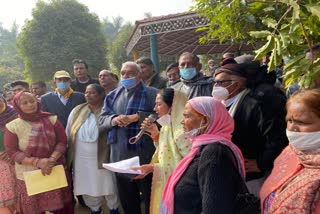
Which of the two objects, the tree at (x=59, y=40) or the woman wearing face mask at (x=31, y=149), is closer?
the woman wearing face mask at (x=31, y=149)

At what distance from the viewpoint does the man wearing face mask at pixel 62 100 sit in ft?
14.5

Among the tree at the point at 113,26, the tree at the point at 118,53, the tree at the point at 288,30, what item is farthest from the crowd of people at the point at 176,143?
the tree at the point at 113,26

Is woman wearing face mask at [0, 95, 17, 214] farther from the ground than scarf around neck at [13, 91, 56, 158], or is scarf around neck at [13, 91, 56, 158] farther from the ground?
scarf around neck at [13, 91, 56, 158]

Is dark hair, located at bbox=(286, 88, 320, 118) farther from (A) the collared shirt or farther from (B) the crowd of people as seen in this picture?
(A) the collared shirt

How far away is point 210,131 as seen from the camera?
1.89 metres

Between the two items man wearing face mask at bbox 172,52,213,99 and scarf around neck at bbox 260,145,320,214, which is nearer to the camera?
scarf around neck at bbox 260,145,320,214

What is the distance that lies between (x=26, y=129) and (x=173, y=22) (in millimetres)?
3451

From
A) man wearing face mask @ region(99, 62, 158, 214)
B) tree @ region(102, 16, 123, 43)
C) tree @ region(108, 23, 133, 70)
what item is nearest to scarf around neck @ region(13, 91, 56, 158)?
man wearing face mask @ region(99, 62, 158, 214)

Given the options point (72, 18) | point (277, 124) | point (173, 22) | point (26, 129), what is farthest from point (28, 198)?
point (72, 18)

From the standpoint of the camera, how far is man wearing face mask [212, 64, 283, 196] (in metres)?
2.35

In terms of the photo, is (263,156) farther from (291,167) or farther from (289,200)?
Answer: (289,200)

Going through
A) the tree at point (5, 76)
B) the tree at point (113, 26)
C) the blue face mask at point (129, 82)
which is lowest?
the blue face mask at point (129, 82)

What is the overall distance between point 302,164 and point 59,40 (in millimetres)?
23711

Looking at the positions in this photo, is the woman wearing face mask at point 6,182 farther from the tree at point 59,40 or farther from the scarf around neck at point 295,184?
the tree at point 59,40
